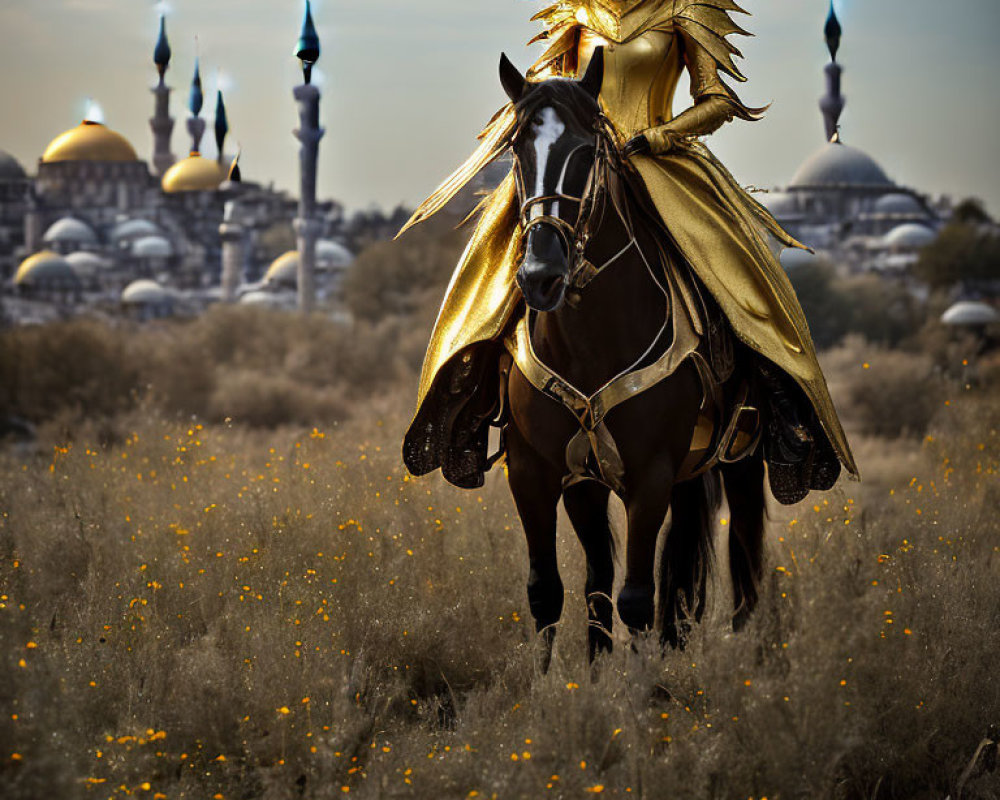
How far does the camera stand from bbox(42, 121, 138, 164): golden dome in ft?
271

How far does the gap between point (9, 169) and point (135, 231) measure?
936 centimetres

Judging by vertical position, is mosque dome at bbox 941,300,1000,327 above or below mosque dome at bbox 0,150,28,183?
below

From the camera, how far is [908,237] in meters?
66.9

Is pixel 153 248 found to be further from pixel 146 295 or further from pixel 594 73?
pixel 594 73

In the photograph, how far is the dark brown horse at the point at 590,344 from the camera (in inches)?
179

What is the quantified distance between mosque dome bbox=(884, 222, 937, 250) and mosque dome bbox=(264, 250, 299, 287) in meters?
29.8

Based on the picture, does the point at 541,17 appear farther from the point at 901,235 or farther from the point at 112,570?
the point at 901,235

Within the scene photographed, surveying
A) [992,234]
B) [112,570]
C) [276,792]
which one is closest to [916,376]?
[992,234]

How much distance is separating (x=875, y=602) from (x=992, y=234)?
56552 mm

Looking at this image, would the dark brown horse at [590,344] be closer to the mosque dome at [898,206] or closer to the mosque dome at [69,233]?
the mosque dome at [898,206]

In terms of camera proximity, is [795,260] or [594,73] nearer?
[594,73]

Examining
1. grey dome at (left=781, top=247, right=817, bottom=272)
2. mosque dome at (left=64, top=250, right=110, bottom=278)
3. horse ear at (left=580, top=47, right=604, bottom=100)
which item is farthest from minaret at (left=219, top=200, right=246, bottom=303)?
horse ear at (left=580, top=47, right=604, bottom=100)

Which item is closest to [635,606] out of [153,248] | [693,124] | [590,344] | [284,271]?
[590,344]

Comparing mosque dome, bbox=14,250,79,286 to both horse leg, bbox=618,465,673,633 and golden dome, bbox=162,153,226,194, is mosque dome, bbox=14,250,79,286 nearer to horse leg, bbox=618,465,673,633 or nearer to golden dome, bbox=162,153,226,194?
golden dome, bbox=162,153,226,194
